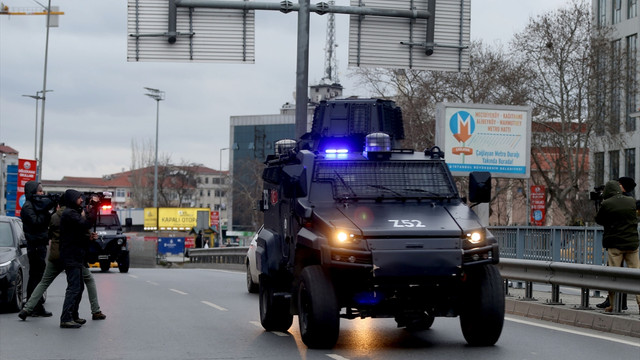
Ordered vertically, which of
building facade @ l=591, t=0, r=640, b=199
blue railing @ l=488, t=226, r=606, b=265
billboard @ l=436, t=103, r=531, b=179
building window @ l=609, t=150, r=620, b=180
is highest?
building facade @ l=591, t=0, r=640, b=199

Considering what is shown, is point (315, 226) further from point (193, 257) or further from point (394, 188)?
point (193, 257)

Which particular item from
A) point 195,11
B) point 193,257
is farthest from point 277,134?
point 195,11

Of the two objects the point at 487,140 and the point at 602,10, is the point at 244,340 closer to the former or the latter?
the point at 487,140

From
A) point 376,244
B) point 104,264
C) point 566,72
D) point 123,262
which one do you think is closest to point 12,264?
point 376,244

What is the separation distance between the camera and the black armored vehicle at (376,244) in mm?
10000

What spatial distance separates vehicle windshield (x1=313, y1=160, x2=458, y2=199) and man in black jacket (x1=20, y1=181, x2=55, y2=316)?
593cm

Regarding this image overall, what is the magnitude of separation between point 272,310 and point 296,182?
2140 mm

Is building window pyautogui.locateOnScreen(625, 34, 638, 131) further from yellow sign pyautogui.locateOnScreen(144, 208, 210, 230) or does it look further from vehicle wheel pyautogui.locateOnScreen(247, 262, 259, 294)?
yellow sign pyautogui.locateOnScreen(144, 208, 210, 230)

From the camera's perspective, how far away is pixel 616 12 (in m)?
65.1

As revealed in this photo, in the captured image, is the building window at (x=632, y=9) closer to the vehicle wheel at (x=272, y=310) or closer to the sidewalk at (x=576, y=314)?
the sidewalk at (x=576, y=314)

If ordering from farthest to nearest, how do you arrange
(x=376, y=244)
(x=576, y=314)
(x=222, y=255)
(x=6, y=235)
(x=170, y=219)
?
(x=170, y=219) < (x=222, y=255) < (x=6, y=235) < (x=576, y=314) < (x=376, y=244)

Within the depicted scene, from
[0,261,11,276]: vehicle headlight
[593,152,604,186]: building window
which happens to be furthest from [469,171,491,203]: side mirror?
[593,152,604,186]: building window

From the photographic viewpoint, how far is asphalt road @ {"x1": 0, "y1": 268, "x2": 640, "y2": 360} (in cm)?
1034

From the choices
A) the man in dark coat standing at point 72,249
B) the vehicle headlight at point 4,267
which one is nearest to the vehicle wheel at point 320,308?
the man in dark coat standing at point 72,249
